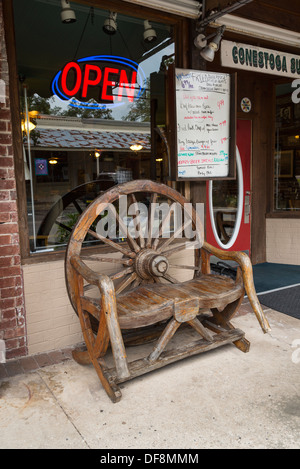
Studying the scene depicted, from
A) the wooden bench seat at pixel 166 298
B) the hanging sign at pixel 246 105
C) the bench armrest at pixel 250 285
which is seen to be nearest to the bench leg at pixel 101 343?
the wooden bench seat at pixel 166 298

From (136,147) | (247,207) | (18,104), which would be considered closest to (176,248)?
(136,147)

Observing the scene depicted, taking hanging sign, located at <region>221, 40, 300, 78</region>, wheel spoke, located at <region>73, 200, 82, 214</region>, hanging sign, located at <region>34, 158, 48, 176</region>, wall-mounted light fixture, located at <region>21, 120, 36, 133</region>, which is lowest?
wheel spoke, located at <region>73, 200, 82, 214</region>

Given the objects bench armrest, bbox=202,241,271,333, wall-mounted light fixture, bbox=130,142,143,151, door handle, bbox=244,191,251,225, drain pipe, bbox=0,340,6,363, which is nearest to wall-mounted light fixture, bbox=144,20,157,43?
wall-mounted light fixture, bbox=130,142,143,151

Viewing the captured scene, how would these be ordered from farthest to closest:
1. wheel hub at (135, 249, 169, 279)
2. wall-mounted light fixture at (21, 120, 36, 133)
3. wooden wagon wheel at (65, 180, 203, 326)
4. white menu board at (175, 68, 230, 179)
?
white menu board at (175, 68, 230, 179), wall-mounted light fixture at (21, 120, 36, 133), wheel hub at (135, 249, 169, 279), wooden wagon wheel at (65, 180, 203, 326)

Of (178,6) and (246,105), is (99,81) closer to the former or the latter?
(178,6)

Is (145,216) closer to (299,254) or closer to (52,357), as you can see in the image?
(52,357)

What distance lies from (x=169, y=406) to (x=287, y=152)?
4.25 m

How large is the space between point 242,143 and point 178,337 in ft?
9.93

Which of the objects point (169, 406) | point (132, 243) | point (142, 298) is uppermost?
point (132, 243)

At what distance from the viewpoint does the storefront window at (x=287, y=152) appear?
5227 millimetres

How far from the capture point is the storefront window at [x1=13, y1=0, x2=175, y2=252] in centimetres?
319

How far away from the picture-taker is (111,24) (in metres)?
3.34

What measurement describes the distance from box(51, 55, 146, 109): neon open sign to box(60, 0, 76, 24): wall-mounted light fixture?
539mm

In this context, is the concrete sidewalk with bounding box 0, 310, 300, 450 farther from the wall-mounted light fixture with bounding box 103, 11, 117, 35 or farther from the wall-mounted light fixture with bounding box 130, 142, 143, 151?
the wall-mounted light fixture with bounding box 103, 11, 117, 35
